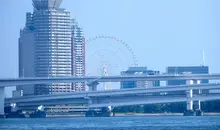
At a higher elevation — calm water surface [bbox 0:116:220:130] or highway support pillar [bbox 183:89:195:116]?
highway support pillar [bbox 183:89:195:116]

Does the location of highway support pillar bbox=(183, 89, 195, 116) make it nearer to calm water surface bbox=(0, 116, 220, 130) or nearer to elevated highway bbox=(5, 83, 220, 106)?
elevated highway bbox=(5, 83, 220, 106)

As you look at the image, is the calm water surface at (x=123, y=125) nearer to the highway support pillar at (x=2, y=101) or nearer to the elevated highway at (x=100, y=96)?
the elevated highway at (x=100, y=96)

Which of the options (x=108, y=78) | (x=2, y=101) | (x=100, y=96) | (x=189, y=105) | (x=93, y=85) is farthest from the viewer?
(x=108, y=78)

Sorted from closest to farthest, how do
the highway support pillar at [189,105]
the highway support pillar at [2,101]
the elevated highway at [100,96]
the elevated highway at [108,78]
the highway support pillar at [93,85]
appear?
the elevated highway at [100,96]
the highway support pillar at [189,105]
the highway support pillar at [2,101]
the elevated highway at [108,78]
the highway support pillar at [93,85]

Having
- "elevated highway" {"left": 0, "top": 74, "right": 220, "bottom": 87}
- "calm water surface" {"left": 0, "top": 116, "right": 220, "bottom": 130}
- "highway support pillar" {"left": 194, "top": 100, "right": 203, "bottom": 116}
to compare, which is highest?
"elevated highway" {"left": 0, "top": 74, "right": 220, "bottom": 87}

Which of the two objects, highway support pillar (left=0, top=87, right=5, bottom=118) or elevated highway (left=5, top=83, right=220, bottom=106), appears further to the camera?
highway support pillar (left=0, top=87, right=5, bottom=118)

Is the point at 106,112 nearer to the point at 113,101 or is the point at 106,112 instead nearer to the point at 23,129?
the point at 113,101

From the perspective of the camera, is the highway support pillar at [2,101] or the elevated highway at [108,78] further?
the elevated highway at [108,78]

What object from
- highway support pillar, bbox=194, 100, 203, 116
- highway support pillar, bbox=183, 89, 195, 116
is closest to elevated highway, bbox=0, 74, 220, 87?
highway support pillar, bbox=194, 100, 203, 116

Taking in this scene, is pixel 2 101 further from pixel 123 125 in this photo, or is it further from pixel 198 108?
pixel 123 125

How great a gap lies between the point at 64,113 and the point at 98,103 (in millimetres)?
22904

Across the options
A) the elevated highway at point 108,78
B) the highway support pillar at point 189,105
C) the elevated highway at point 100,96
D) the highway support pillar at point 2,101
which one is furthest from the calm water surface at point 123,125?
the elevated highway at point 108,78

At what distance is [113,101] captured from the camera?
135125 mm

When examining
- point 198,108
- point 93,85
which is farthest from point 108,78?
point 198,108
